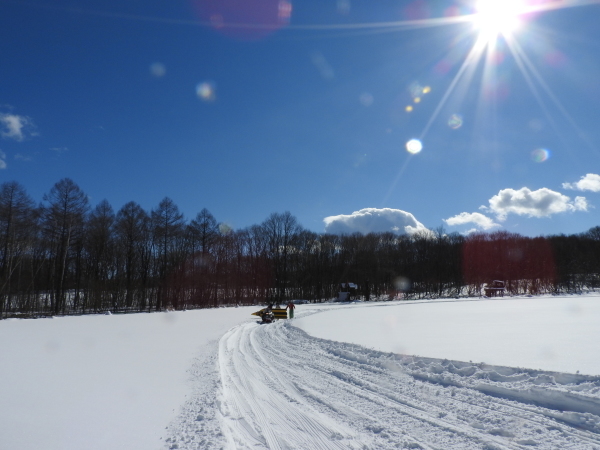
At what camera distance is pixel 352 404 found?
20.4ft

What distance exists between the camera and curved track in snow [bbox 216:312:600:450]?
4609 mm

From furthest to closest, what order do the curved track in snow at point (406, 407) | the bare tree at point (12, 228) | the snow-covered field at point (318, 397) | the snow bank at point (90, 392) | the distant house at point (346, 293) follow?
the distant house at point (346, 293)
the bare tree at point (12, 228)
the snow bank at point (90, 392)
the snow-covered field at point (318, 397)
the curved track in snow at point (406, 407)

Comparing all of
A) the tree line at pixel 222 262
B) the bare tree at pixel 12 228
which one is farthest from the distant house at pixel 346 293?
the bare tree at pixel 12 228

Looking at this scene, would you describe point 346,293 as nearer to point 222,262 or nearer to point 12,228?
point 222,262

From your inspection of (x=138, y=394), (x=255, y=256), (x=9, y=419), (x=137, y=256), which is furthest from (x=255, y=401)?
(x=255, y=256)

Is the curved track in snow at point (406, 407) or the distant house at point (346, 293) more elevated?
the distant house at point (346, 293)

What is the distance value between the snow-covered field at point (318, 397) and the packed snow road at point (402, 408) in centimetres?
3

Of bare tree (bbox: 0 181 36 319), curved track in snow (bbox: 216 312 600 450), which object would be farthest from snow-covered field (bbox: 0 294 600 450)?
bare tree (bbox: 0 181 36 319)

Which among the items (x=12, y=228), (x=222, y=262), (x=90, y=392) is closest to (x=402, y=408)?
(x=90, y=392)

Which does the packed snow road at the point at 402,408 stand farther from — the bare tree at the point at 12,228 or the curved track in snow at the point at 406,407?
the bare tree at the point at 12,228

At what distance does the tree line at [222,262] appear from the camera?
34.3 meters

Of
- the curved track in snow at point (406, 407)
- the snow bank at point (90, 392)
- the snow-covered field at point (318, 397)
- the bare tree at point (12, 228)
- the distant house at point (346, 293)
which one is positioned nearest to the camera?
the curved track in snow at point (406, 407)

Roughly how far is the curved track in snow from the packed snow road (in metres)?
0.01

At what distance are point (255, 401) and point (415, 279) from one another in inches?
2930
